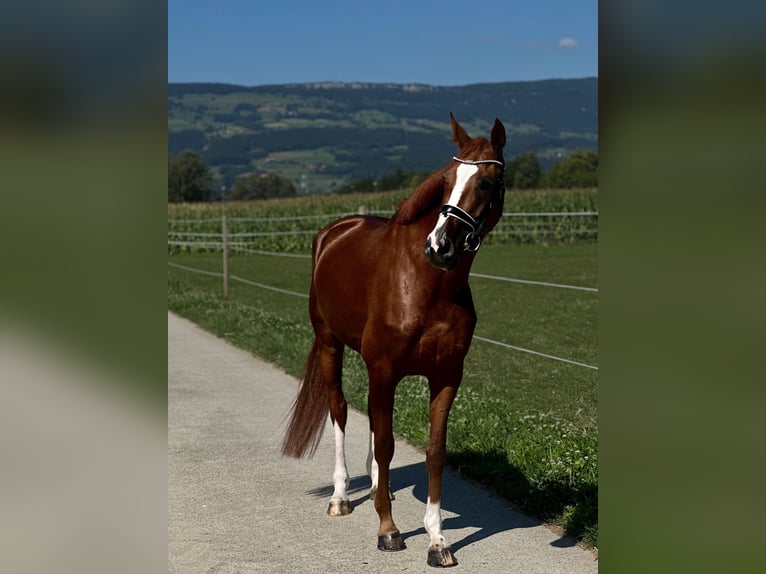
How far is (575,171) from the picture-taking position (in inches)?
3083

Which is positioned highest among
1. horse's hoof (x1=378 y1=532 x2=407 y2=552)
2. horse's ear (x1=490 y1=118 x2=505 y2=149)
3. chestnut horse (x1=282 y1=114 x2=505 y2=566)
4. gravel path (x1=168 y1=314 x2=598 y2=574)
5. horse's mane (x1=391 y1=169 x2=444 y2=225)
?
horse's ear (x1=490 y1=118 x2=505 y2=149)

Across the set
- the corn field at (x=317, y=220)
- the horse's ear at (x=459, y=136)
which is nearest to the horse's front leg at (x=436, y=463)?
the horse's ear at (x=459, y=136)

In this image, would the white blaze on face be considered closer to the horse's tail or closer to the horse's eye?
the horse's eye

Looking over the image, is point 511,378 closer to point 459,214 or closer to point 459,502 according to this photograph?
point 459,502

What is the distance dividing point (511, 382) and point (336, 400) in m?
4.30

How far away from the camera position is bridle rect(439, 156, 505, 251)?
3.63 meters

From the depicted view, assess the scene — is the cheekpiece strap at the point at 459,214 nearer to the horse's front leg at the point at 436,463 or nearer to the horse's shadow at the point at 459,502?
the horse's front leg at the point at 436,463

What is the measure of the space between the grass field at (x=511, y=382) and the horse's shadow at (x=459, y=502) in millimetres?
99

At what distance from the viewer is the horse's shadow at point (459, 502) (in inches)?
175

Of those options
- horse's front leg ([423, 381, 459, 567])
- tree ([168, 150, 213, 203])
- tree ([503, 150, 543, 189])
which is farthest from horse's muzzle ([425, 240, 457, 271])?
tree ([168, 150, 213, 203])

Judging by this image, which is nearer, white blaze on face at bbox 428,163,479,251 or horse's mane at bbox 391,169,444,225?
white blaze on face at bbox 428,163,479,251

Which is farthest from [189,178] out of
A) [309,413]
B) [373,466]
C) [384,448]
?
[384,448]
